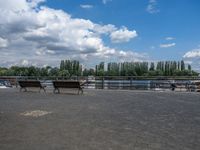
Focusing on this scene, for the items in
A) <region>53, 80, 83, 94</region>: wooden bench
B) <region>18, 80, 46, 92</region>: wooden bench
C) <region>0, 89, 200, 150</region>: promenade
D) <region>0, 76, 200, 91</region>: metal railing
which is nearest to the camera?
<region>0, 89, 200, 150</region>: promenade

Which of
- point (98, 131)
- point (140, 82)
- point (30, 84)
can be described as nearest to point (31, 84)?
point (30, 84)

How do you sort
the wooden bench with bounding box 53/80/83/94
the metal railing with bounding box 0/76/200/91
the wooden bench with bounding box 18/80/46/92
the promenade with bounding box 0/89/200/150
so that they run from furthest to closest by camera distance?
1. the metal railing with bounding box 0/76/200/91
2. the wooden bench with bounding box 18/80/46/92
3. the wooden bench with bounding box 53/80/83/94
4. the promenade with bounding box 0/89/200/150

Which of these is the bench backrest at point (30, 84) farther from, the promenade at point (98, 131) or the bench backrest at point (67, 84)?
the promenade at point (98, 131)

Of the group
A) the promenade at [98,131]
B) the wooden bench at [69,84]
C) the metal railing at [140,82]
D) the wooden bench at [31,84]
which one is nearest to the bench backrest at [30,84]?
the wooden bench at [31,84]

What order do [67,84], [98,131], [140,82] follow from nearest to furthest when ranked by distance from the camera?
[98,131] → [67,84] → [140,82]

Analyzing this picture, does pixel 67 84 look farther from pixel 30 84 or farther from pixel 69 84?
pixel 30 84

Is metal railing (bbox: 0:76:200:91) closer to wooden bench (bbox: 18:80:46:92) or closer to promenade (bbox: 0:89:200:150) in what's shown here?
wooden bench (bbox: 18:80:46:92)

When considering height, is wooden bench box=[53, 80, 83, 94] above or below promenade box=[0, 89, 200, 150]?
above

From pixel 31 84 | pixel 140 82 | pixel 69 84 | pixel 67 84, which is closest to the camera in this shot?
pixel 69 84

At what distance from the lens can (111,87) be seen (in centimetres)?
3022

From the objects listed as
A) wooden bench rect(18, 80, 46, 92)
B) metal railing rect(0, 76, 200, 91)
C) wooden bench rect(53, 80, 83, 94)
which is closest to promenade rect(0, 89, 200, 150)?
wooden bench rect(53, 80, 83, 94)

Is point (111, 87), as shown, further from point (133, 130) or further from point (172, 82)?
point (133, 130)

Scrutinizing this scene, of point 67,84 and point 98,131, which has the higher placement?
point 67,84

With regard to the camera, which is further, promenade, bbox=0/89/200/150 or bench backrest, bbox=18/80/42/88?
bench backrest, bbox=18/80/42/88
